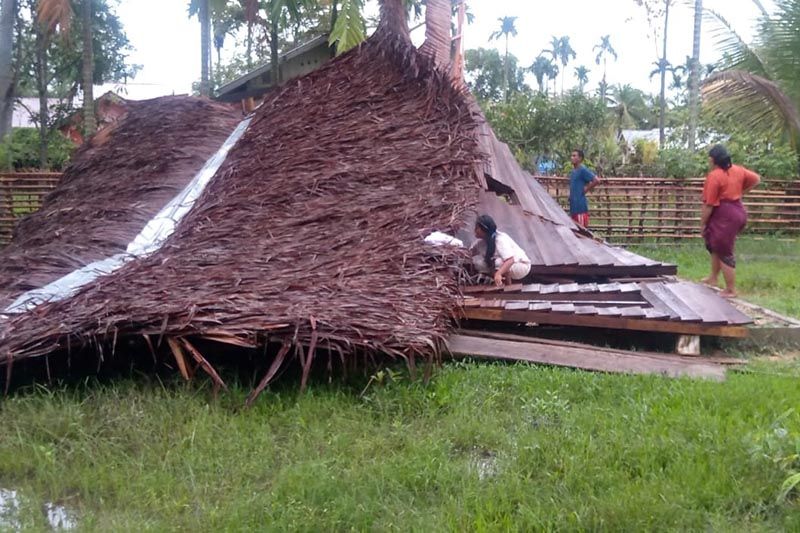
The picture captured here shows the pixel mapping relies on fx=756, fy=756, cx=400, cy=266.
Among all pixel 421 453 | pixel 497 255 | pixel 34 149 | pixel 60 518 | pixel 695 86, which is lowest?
pixel 60 518

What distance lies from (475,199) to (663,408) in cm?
303

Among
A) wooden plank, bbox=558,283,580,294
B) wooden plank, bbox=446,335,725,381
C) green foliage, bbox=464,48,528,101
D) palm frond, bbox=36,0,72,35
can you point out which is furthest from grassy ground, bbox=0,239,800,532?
green foliage, bbox=464,48,528,101

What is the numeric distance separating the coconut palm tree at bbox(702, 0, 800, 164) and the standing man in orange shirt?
553 centimetres

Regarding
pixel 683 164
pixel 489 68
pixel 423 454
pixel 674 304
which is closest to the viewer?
pixel 423 454

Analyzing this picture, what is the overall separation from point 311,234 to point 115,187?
3.39 m

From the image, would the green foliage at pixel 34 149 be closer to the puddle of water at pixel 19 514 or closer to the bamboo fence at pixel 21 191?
the bamboo fence at pixel 21 191

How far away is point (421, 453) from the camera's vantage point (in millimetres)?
3809

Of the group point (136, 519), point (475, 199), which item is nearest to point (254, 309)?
point (136, 519)

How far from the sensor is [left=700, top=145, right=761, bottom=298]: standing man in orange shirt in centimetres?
715

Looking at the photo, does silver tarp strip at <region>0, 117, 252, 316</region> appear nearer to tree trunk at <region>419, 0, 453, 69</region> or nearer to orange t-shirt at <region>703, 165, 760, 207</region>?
tree trunk at <region>419, 0, 453, 69</region>

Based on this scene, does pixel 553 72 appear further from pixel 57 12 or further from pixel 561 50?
pixel 57 12

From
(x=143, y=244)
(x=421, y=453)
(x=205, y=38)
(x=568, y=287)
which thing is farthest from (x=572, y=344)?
(x=205, y=38)

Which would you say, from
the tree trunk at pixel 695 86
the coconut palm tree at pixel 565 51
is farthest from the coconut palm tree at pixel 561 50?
the tree trunk at pixel 695 86

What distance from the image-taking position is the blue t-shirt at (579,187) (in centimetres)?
1024
